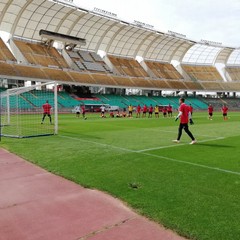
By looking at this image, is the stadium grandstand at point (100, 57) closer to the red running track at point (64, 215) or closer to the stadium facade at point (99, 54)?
the stadium facade at point (99, 54)

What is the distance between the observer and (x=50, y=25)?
4862 centimetres

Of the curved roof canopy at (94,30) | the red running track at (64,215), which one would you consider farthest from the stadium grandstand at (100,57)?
the red running track at (64,215)

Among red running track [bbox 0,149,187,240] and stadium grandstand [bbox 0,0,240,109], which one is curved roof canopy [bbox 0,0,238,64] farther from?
red running track [bbox 0,149,187,240]

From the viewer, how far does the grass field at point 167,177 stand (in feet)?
13.7

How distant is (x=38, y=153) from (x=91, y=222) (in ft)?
18.9

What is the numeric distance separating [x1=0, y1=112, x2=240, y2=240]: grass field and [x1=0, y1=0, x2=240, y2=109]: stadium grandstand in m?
30.4

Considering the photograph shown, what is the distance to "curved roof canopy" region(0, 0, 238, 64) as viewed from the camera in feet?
142

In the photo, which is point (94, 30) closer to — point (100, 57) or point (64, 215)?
point (100, 57)

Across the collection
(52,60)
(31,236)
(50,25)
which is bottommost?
(31,236)

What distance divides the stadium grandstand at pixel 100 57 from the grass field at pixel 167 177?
99.7 ft

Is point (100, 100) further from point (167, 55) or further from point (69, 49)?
point (167, 55)

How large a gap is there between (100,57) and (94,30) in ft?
31.8

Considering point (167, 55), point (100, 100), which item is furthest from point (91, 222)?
point (167, 55)

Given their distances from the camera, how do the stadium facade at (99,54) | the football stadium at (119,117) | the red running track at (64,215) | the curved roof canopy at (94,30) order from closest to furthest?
the red running track at (64,215), the football stadium at (119,117), the curved roof canopy at (94,30), the stadium facade at (99,54)
